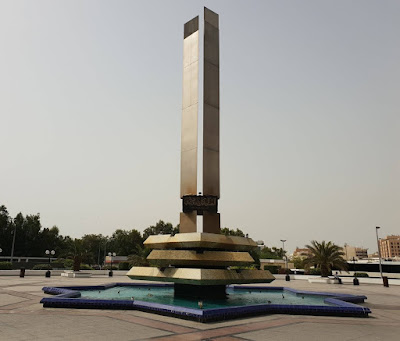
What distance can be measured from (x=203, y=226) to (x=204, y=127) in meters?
7.01

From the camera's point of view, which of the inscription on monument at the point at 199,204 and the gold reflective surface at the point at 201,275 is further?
the inscription on monument at the point at 199,204

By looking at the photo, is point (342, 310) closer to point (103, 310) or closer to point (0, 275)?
point (103, 310)

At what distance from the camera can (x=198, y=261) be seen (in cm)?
1914

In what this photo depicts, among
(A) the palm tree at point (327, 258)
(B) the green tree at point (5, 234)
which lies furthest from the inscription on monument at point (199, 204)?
(B) the green tree at point (5, 234)

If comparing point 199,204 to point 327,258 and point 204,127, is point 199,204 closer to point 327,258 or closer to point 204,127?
point 204,127

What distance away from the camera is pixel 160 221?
11612 centimetres

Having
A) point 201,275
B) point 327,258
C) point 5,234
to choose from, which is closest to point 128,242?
point 5,234

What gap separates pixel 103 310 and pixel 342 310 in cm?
1145

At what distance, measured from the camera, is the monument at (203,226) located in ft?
63.5

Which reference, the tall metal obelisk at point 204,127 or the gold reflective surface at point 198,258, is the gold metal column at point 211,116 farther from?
the gold reflective surface at point 198,258

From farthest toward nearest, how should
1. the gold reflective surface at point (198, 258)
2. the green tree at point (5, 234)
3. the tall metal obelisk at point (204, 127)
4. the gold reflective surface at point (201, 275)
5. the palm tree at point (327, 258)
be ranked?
the green tree at point (5, 234) < the palm tree at point (327, 258) < the tall metal obelisk at point (204, 127) < the gold reflective surface at point (198, 258) < the gold reflective surface at point (201, 275)

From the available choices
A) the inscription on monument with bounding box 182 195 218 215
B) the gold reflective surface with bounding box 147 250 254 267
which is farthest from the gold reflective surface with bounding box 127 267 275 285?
the inscription on monument with bounding box 182 195 218 215

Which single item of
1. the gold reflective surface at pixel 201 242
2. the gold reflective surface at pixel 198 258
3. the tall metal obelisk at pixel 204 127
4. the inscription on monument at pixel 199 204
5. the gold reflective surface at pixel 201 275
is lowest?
the gold reflective surface at pixel 201 275

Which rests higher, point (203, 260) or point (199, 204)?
point (199, 204)
